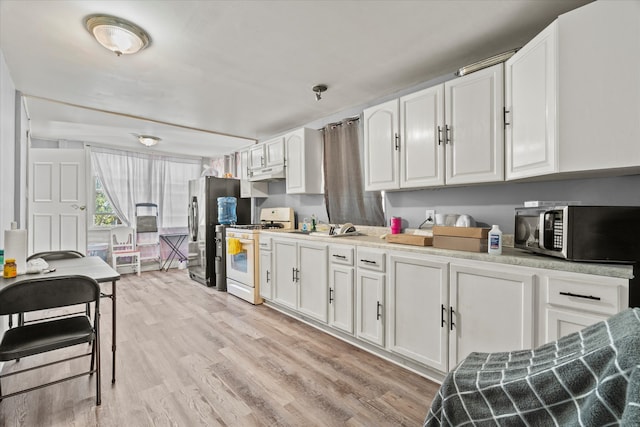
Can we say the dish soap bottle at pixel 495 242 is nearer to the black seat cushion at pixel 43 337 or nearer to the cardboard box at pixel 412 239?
the cardboard box at pixel 412 239

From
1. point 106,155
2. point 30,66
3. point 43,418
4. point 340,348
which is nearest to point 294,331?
point 340,348

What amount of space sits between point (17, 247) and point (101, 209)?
4346 mm

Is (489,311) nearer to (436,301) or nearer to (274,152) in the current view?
(436,301)

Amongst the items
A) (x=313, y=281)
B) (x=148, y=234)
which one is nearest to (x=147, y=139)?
(x=148, y=234)

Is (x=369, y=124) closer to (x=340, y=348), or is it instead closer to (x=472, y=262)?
(x=472, y=262)

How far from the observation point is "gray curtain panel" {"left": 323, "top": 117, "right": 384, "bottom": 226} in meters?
3.22

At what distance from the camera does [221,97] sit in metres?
3.23

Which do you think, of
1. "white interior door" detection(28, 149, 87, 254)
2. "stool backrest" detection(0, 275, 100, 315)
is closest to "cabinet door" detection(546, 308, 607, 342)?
"stool backrest" detection(0, 275, 100, 315)

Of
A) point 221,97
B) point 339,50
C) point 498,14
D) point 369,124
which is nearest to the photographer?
point 498,14

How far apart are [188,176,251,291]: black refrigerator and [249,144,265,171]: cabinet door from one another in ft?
2.36

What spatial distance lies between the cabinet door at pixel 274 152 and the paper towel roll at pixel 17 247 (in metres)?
2.64

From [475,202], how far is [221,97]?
2.77 meters

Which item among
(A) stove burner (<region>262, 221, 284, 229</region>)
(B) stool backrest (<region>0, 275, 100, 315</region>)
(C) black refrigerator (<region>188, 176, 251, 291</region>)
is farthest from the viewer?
(C) black refrigerator (<region>188, 176, 251, 291</region>)

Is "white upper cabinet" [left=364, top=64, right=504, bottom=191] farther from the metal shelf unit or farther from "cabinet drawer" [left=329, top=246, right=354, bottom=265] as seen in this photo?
the metal shelf unit
